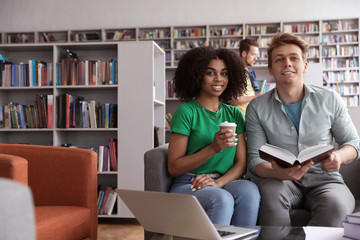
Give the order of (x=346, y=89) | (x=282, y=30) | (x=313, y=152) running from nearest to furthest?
(x=313, y=152) < (x=346, y=89) < (x=282, y=30)

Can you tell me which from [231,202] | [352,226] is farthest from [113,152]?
[352,226]

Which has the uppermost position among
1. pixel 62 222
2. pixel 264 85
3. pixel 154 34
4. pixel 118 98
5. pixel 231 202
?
pixel 154 34

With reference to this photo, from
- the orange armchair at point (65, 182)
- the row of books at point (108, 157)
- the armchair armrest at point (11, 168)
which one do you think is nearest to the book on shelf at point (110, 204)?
the row of books at point (108, 157)

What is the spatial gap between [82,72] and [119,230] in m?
1.45

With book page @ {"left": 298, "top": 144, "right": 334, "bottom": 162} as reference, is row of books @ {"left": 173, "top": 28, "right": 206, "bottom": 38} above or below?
above

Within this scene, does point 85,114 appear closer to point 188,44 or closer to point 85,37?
point 188,44

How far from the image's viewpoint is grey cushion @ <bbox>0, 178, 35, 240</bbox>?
0.55 meters

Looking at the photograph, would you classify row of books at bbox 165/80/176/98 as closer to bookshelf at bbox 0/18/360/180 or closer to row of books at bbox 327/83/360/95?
bookshelf at bbox 0/18/360/180

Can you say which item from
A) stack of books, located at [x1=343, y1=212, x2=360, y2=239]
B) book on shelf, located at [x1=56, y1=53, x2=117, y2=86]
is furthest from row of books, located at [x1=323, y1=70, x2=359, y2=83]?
stack of books, located at [x1=343, y1=212, x2=360, y2=239]

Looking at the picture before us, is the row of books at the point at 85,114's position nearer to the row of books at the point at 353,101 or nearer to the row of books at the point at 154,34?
the row of books at the point at 154,34

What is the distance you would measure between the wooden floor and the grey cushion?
248 centimetres

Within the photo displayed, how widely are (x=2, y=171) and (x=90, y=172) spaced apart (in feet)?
1.57

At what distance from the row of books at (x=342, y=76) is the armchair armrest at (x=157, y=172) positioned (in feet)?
19.2

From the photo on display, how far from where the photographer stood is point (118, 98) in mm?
3342
